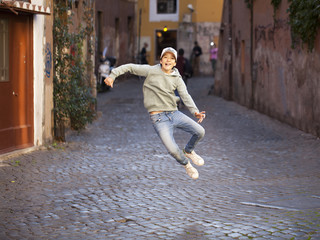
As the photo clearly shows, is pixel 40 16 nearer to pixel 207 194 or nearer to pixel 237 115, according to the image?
pixel 207 194

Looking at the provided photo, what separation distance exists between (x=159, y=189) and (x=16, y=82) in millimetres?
4185

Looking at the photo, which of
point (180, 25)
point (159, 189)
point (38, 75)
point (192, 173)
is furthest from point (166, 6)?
point (192, 173)

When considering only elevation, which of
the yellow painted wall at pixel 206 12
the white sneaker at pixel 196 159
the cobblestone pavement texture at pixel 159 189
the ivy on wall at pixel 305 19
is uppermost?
the yellow painted wall at pixel 206 12

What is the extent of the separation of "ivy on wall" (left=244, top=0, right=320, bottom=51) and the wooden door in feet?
17.2

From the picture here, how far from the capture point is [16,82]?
36.6ft

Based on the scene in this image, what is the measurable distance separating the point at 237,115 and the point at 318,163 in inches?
317

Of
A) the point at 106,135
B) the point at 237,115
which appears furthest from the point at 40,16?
the point at 237,115

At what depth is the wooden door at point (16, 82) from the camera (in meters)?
10.8

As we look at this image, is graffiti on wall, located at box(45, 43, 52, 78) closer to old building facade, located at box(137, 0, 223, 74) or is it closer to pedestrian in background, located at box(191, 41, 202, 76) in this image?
pedestrian in background, located at box(191, 41, 202, 76)

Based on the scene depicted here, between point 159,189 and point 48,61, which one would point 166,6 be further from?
point 159,189

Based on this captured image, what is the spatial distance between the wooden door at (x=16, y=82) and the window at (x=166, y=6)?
32085 mm

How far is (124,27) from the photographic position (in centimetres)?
3684

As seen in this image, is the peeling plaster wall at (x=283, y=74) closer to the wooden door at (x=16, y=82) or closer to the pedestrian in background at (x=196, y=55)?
the wooden door at (x=16, y=82)

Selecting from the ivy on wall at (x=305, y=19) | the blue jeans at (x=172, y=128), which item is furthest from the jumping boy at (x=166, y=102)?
the ivy on wall at (x=305, y=19)
